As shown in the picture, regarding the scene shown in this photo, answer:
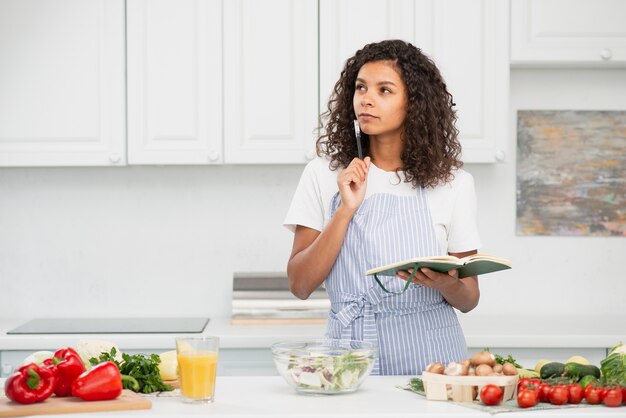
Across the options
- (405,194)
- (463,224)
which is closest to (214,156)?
(405,194)

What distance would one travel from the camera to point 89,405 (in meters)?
1.73

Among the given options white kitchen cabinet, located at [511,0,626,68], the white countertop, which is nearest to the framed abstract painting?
white kitchen cabinet, located at [511,0,626,68]

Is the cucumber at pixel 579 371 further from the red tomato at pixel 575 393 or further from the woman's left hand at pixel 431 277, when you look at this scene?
the woman's left hand at pixel 431 277

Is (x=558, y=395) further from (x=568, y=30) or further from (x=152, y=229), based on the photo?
(x=152, y=229)

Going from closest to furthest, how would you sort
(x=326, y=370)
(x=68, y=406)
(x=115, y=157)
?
(x=68, y=406) → (x=326, y=370) → (x=115, y=157)

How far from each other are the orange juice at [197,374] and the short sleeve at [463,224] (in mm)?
940

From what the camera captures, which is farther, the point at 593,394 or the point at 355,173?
the point at 355,173

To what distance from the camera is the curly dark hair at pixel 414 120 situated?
8.18 feet

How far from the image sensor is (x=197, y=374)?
176 cm

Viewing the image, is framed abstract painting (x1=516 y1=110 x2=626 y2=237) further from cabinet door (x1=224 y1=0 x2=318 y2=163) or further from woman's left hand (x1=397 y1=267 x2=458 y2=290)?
woman's left hand (x1=397 y1=267 x2=458 y2=290)

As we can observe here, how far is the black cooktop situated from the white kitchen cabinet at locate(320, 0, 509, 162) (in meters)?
0.96

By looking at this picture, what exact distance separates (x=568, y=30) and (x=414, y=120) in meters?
1.28

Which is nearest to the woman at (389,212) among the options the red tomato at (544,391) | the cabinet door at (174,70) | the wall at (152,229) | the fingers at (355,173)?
the fingers at (355,173)

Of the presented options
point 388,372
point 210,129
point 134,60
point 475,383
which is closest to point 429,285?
point 388,372
